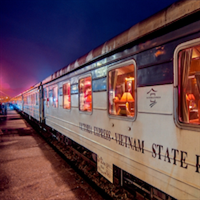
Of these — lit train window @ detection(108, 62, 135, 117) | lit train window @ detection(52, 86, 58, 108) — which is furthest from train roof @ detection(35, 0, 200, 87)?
lit train window @ detection(52, 86, 58, 108)

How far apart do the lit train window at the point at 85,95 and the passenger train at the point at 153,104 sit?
503mm

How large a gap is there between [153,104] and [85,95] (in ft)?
7.87

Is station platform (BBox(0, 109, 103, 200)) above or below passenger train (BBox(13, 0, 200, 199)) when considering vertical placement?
below

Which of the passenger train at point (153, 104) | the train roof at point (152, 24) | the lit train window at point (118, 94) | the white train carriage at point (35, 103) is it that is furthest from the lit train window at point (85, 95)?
the white train carriage at point (35, 103)

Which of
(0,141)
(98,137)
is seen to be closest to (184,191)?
(98,137)

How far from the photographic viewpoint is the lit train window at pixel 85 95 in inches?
165

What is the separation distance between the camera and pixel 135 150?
2490 mm

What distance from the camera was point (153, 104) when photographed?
2207 millimetres

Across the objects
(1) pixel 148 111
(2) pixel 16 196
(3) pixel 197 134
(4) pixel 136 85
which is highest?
(4) pixel 136 85

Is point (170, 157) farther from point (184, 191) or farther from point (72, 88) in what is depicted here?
point (72, 88)

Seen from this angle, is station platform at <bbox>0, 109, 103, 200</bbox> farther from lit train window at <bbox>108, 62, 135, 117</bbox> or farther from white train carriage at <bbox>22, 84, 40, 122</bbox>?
white train carriage at <bbox>22, 84, 40, 122</bbox>

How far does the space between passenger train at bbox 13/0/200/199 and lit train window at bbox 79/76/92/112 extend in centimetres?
50

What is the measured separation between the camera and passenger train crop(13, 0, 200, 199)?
181 centimetres

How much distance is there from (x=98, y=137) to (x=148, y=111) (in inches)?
62.4
